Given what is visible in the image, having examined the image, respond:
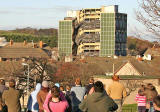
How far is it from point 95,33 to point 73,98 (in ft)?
504

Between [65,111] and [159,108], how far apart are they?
8.27 feet

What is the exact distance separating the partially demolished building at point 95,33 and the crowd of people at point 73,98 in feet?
477

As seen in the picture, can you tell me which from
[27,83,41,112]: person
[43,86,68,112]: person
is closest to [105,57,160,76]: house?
[27,83,41,112]: person

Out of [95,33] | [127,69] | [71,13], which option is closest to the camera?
[127,69]

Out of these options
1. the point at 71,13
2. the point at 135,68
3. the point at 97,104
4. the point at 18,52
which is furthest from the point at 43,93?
the point at 71,13

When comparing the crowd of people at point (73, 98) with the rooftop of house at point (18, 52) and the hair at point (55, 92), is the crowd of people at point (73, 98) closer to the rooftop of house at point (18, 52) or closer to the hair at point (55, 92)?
the hair at point (55, 92)

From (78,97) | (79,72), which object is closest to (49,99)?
(78,97)

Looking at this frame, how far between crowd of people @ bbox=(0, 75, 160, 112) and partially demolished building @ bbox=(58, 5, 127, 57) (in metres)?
145

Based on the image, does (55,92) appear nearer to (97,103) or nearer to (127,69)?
(97,103)

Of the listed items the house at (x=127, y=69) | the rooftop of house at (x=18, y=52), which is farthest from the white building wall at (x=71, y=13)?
the house at (x=127, y=69)

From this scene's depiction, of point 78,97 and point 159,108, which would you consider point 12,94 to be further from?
point 159,108

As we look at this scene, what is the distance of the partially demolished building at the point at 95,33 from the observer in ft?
546

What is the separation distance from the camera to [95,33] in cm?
17025

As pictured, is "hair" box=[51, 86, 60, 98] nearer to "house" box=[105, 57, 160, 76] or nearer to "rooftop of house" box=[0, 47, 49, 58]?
"house" box=[105, 57, 160, 76]
